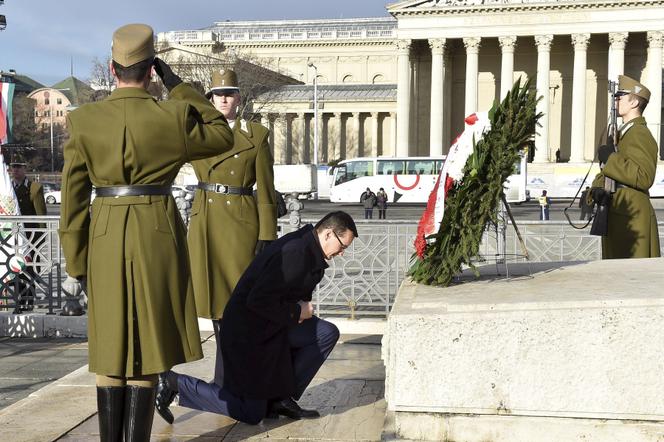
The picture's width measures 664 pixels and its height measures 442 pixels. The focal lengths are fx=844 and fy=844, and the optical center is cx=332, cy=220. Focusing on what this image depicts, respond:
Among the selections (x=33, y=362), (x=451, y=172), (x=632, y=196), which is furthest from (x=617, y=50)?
(x=451, y=172)

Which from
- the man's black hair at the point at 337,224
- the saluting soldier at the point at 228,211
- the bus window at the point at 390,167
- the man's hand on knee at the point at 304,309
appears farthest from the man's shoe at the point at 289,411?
the bus window at the point at 390,167

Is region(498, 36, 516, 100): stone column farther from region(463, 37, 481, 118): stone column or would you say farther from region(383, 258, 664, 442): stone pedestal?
region(383, 258, 664, 442): stone pedestal

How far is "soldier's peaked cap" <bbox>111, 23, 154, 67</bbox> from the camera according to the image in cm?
332

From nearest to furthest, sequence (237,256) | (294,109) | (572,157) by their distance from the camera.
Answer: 1. (237,256)
2. (572,157)
3. (294,109)

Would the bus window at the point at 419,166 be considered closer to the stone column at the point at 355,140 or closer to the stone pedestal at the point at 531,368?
the stone column at the point at 355,140

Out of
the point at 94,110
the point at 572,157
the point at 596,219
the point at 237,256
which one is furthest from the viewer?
the point at 572,157

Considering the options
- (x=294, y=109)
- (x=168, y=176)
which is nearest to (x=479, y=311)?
(x=168, y=176)

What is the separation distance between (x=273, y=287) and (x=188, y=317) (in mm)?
745

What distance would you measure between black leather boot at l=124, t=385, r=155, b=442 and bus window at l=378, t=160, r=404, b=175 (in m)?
40.9

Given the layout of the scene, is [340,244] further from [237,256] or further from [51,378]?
[51,378]

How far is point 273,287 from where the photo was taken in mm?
4184

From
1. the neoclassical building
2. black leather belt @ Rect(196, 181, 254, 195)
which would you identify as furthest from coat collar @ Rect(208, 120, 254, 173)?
the neoclassical building

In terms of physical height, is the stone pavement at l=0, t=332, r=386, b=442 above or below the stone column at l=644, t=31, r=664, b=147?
below

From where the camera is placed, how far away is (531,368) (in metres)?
3.41
